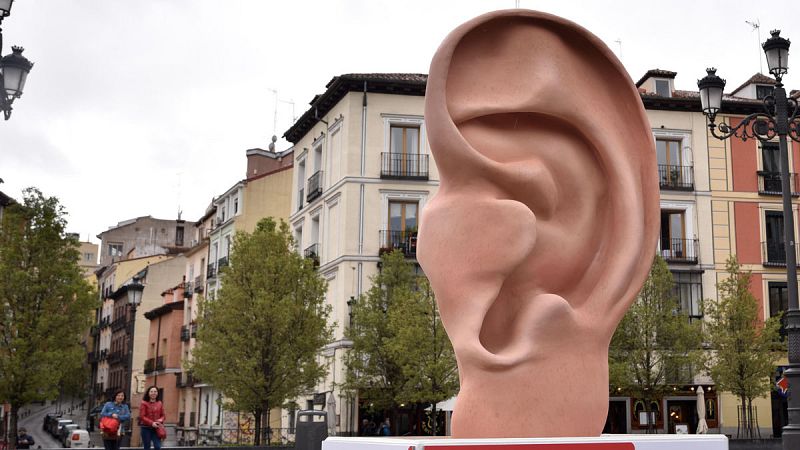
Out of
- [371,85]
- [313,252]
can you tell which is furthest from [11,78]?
[313,252]

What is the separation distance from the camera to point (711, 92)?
14867mm

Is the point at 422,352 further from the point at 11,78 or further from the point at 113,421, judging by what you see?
the point at 11,78

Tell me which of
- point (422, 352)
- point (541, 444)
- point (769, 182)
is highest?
point (769, 182)

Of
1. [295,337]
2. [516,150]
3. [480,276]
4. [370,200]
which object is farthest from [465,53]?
[370,200]

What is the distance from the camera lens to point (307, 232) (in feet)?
121

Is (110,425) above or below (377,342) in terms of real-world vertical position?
below

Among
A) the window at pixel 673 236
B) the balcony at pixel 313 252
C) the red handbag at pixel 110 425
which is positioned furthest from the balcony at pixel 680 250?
the red handbag at pixel 110 425

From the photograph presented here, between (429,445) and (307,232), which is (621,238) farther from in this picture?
(307,232)

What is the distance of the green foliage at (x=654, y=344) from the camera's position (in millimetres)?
28719

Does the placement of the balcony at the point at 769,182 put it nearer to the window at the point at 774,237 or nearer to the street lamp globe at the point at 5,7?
the window at the point at 774,237

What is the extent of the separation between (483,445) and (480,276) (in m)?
1.63

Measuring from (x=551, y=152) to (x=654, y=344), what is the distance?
79.9ft

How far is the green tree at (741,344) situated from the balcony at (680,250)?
12.0 feet

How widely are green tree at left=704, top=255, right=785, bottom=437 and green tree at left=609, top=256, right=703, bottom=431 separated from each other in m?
0.71
